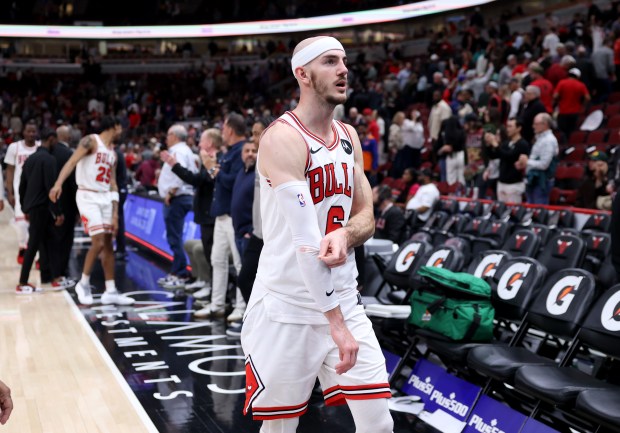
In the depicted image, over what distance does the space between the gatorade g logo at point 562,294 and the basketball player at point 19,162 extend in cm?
680

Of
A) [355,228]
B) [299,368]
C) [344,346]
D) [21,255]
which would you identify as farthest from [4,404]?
[21,255]

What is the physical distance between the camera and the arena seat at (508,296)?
13.7 feet

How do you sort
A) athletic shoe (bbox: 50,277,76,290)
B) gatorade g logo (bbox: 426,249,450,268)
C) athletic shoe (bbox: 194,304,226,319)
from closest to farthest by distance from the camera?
gatorade g logo (bbox: 426,249,450,268)
athletic shoe (bbox: 194,304,226,319)
athletic shoe (bbox: 50,277,76,290)

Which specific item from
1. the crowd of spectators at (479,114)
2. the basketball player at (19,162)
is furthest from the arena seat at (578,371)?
the basketball player at (19,162)

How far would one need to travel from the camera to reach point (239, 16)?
3284cm

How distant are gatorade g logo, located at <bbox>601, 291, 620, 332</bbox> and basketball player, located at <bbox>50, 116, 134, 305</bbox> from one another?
5015mm

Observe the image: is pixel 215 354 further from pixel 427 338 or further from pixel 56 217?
pixel 56 217

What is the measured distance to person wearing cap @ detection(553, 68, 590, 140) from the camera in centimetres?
1127

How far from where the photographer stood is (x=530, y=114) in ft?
32.9

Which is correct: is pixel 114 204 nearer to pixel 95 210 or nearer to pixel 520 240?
pixel 95 210

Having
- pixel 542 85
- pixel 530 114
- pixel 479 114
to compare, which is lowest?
pixel 530 114

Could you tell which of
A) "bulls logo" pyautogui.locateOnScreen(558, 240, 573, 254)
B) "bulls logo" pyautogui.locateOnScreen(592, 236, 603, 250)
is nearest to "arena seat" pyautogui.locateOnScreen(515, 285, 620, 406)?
"bulls logo" pyautogui.locateOnScreen(558, 240, 573, 254)

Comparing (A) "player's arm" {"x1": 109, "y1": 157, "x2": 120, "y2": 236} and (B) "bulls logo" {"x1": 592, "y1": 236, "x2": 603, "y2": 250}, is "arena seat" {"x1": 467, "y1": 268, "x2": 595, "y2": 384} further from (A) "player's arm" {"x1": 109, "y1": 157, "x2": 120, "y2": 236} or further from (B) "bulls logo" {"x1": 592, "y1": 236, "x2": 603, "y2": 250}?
(A) "player's arm" {"x1": 109, "y1": 157, "x2": 120, "y2": 236}

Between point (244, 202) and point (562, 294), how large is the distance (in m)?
2.64
